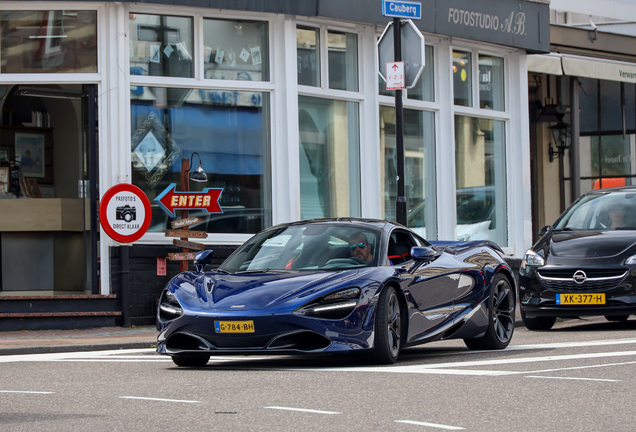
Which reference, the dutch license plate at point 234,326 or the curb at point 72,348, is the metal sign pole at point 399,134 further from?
the dutch license plate at point 234,326

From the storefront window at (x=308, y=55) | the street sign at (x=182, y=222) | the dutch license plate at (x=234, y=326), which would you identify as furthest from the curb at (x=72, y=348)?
the storefront window at (x=308, y=55)

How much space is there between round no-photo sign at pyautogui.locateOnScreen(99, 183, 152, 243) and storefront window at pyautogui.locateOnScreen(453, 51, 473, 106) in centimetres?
752

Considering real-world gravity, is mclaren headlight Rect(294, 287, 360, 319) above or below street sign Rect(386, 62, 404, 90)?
below

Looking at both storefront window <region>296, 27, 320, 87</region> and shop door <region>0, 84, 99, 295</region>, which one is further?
storefront window <region>296, 27, 320, 87</region>

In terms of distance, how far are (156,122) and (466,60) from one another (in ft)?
23.0

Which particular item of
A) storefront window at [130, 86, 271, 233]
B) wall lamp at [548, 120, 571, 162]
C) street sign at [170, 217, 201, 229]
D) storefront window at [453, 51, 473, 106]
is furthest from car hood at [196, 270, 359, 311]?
wall lamp at [548, 120, 571, 162]

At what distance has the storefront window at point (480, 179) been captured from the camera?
793 inches

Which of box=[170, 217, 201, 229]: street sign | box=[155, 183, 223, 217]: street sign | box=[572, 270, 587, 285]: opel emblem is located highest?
box=[155, 183, 223, 217]: street sign

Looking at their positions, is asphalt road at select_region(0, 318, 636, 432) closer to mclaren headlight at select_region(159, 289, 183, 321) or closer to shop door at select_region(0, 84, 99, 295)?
mclaren headlight at select_region(159, 289, 183, 321)

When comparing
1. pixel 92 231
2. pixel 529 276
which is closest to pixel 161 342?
pixel 529 276

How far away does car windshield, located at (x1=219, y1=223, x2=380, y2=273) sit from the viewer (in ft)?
30.6

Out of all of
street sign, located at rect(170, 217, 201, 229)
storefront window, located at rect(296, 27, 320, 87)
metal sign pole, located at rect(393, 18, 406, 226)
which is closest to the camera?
metal sign pole, located at rect(393, 18, 406, 226)

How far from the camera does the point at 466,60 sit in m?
20.1

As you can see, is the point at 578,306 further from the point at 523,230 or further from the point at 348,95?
the point at 523,230
